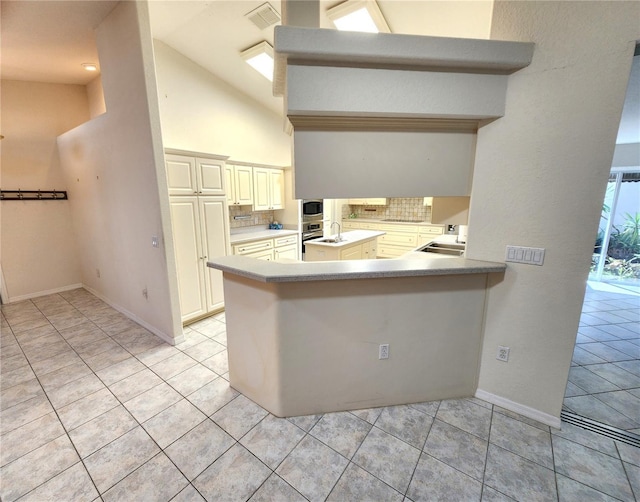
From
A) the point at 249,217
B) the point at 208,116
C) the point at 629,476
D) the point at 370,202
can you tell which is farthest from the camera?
the point at 370,202

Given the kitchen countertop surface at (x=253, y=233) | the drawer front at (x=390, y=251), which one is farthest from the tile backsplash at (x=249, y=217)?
the drawer front at (x=390, y=251)

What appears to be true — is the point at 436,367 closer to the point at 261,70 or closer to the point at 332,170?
the point at 332,170

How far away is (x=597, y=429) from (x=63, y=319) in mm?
5553

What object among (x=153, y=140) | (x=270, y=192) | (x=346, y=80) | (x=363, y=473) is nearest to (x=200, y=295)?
(x=153, y=140)

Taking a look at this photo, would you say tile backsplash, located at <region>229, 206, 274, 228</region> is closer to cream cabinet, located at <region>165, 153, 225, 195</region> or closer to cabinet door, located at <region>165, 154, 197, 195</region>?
cream cabinet, located at <region>165, 153, 225, 195</region>

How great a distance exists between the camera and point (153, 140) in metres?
2.53

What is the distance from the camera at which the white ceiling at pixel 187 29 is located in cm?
248

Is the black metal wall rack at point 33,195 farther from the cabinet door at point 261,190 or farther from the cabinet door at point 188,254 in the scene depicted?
the cabinet door at point 261,190

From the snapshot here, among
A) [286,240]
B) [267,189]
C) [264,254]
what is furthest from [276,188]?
[264,254]

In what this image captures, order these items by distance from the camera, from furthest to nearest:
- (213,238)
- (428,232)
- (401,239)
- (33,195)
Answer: (401,239) < (428,232) < (33,195) < (213,238)

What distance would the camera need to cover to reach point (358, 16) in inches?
108

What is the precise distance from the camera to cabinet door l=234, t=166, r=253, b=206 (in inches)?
169

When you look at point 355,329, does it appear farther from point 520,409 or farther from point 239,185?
point 239,185

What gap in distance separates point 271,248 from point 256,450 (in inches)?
125
